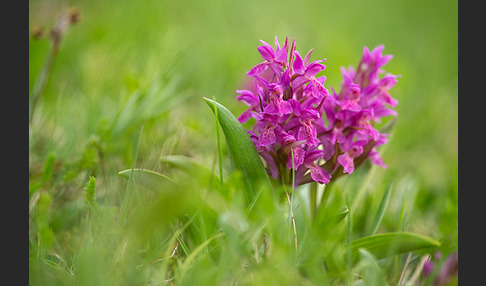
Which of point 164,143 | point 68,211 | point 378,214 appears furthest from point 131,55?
point 378,214

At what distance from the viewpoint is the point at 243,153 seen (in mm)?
2121

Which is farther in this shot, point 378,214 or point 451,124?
point 451,124

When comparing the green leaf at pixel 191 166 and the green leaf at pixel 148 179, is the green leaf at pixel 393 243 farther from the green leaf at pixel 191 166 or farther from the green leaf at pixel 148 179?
the green leaf at pixel 148 179

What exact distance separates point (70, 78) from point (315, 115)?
98.7 inches

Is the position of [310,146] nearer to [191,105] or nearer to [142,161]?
[142,161]

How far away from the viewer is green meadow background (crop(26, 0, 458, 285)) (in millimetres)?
2260

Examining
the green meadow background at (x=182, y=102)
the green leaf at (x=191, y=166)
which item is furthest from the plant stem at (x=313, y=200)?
the green leaf at (x=191, y=166)

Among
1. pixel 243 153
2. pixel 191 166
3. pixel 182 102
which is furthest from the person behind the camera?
pixel 182 102

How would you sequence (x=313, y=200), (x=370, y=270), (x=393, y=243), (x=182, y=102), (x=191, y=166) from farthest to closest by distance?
(x=182, y=102) < (x=313, y=200) < (x=191, y=166) < (x=393, y=243) < (x=370, y=270)

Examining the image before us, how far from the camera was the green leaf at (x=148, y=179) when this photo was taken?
209 centimetres

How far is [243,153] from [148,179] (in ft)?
1.43

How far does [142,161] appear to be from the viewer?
267 centimetres

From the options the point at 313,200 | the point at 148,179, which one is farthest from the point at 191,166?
the point at 313,200

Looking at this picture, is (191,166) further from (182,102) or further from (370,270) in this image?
(182,102)
